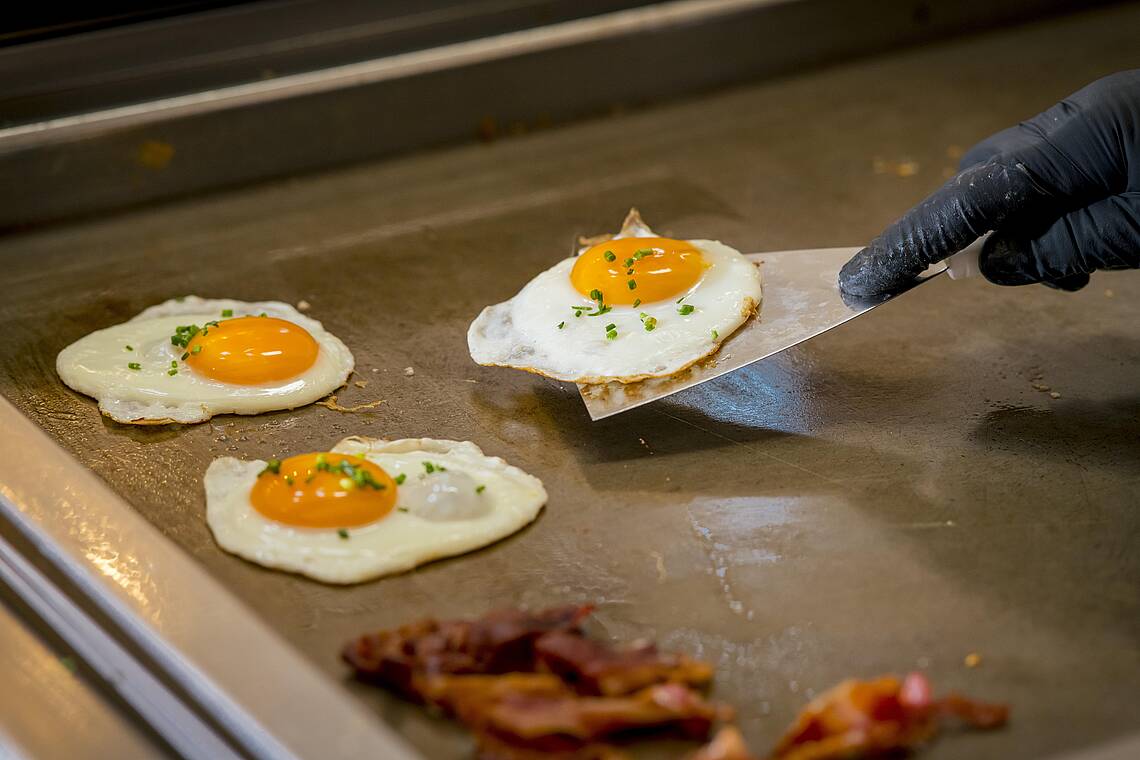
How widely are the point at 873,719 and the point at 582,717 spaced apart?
546 mm

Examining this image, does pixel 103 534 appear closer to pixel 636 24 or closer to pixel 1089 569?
pixel 1089 569

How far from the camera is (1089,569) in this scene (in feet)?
9.01

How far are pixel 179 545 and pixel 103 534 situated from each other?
18cm

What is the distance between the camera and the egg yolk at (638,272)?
330 centimetres

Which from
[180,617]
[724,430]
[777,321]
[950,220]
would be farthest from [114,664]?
[950,220]

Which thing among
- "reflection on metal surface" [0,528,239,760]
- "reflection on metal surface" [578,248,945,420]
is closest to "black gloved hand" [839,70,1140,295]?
"reflection on metal surface" [578,248,945,420]

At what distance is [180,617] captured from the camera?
2.43m

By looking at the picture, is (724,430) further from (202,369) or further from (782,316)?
(202,369)

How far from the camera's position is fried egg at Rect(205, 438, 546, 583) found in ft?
8.94

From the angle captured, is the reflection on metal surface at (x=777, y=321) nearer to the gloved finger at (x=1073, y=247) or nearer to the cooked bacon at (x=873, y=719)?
the gloved finger at (x=1073, y=247)

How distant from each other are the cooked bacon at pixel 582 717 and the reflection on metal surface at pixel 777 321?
0.92 meters

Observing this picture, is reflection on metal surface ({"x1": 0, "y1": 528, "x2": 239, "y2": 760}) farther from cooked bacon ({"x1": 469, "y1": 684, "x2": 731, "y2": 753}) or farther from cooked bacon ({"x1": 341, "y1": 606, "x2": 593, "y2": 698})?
cooked bacon ({"x1": 469, "y1": 684, "x2": 731, "y2": 753})

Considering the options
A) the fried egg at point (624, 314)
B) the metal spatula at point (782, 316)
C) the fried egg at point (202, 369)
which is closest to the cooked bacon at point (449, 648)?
the metal spatula at point (782, 316)

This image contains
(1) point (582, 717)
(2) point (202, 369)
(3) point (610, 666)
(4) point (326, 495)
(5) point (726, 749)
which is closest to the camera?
(5) point (726, 749)
